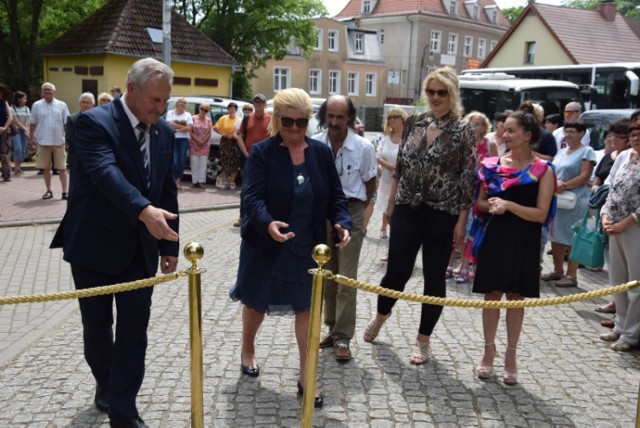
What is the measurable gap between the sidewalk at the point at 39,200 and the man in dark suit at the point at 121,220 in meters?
7.17

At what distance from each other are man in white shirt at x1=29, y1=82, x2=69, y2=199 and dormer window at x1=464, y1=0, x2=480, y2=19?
59680 millimetres

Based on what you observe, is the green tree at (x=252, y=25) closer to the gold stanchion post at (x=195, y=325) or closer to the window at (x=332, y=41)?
the window at (x=332, y=41)

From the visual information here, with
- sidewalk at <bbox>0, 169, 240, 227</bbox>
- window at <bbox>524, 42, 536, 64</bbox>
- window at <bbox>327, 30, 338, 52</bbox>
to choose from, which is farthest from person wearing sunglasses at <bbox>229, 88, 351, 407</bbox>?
window at <bbox>327, 30, 338, 52</bbox>

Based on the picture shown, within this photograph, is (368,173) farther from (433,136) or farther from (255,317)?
(255,317)

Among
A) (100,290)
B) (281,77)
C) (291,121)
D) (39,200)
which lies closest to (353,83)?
(281,77)

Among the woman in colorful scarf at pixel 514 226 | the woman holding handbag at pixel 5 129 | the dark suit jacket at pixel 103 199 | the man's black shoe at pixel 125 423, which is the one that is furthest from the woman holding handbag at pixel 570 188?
the woman holding handbag at pixel 5 129

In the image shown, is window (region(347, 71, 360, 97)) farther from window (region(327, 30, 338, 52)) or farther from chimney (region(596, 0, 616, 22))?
chimney (region(596, 0, 616, 22))

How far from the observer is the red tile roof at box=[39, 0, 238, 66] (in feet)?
80.6

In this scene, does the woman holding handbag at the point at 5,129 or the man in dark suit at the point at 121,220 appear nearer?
the man in dark suit at the point at 121,220

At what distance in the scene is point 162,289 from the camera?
703cm

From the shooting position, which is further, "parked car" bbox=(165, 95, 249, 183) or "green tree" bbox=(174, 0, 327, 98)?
"green tree" bbox=(174, 0, 327, 98)

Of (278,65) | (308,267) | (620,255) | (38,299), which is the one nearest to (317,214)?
(308,267)

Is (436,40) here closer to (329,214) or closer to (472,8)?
(472,8)

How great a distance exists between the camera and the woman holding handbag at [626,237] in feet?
18.1
